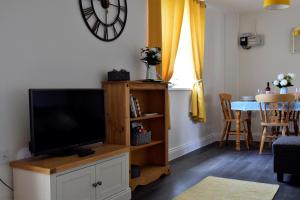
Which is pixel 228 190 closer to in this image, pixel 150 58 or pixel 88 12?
pixel 150 58

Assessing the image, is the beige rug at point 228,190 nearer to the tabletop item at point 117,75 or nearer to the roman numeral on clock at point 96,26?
the tabletop item at point 117,75

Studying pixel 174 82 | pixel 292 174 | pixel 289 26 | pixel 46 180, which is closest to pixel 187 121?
pixel 174 82

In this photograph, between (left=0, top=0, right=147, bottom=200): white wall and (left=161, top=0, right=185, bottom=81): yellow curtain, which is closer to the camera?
(left=0, top=0, right=147, bottom=200): white wall

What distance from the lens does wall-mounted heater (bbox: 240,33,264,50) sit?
6.24 m

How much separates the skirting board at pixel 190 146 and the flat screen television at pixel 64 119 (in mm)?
1832

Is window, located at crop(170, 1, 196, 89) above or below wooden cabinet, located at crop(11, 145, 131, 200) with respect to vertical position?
above

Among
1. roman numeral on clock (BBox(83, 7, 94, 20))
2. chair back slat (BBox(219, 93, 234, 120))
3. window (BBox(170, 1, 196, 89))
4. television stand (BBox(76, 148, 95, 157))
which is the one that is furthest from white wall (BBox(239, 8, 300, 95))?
television stand (BBox(76, 148, 95, 157))

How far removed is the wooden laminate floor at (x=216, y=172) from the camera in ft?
10.4

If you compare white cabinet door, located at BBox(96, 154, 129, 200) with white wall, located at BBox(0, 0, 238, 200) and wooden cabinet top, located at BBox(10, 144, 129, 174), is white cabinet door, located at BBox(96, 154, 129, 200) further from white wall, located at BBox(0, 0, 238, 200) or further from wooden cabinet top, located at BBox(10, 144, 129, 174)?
white wall, located at BBox(0, 0, 238, 200)

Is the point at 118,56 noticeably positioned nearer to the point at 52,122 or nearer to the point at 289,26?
the point at 52,122

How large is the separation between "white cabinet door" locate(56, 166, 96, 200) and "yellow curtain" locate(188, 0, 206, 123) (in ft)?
9.49

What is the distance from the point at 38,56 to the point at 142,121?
1.58 m

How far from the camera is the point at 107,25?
3.39m

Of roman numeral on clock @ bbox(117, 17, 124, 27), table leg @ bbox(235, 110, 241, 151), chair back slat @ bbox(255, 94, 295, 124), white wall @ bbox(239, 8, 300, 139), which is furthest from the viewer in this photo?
white wall @ bbox(239, 8, 300, 139)
